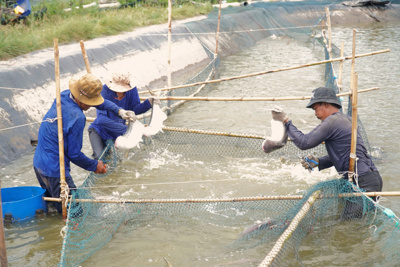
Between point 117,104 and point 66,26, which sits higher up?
point 66,26

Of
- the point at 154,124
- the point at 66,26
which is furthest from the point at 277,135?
the point at 66,26

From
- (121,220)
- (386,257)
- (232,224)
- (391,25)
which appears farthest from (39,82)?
(391,25)

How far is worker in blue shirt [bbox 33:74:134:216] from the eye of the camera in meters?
4.56

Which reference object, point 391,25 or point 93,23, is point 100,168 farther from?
point 391,25

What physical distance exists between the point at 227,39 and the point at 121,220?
12.3 metres

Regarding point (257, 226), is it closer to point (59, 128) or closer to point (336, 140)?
point (336, 140)

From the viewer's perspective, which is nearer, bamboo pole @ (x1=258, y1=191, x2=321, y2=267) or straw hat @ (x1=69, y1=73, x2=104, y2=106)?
bamboo pole @ (x1=258, y1=191, x2=321, y2=267)

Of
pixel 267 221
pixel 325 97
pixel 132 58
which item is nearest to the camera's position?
pixel 325 97

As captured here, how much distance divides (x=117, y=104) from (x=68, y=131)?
165cm

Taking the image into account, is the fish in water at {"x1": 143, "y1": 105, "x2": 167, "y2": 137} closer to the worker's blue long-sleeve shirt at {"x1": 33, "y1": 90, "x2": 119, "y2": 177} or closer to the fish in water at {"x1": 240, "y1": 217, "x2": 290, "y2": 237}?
the worker's blue long-sleeve shirt at {"x1": 33, "y1": 90, "x2": 119, "y2": 177}

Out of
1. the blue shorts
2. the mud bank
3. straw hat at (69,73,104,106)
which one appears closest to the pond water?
the blue shorts

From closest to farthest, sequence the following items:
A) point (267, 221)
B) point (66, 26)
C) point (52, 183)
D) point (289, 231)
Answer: point (289, 231)
point (267, 221)
point (52, 183)
point (66, 26)

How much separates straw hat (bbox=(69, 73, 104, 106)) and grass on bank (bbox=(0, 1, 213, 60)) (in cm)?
506

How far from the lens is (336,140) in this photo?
14.6 ft
